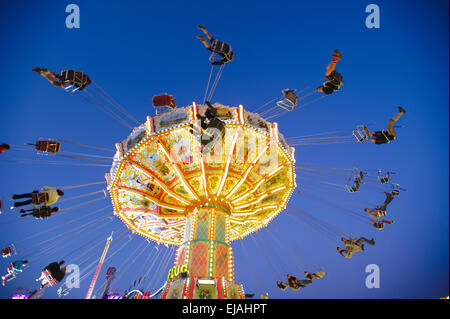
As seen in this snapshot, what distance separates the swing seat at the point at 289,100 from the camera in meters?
11.7

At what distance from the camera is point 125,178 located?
1360cm

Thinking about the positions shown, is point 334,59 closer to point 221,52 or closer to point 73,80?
point 221,52

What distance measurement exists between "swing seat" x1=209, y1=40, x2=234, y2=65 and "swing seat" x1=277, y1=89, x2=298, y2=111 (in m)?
2.86

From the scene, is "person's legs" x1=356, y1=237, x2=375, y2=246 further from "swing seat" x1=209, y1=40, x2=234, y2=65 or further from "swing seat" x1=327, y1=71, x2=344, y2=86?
"swing seat" x1=209, y1=40, x2=234, y2=65

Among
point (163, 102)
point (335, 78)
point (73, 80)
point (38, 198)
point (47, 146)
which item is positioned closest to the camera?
point (38, 198)

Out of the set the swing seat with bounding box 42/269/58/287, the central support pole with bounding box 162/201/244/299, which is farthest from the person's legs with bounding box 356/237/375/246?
the swing seat with bounding box 42/269/58/287

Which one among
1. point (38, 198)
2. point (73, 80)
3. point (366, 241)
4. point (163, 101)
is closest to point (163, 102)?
point (163, 101)

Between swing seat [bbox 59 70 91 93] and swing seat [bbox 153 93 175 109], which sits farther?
swing seat [bbox 153 93 175 109]

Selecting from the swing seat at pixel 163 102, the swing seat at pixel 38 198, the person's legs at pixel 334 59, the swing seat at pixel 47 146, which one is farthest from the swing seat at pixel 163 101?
the person's legs at pixel 334 59

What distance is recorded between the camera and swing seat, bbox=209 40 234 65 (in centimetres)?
1009

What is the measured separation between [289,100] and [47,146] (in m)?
9.71

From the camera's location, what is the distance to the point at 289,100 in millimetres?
11711
